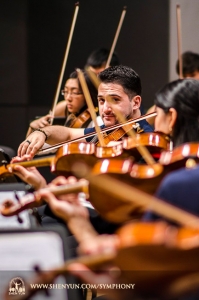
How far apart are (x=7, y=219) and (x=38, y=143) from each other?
57 centimetres

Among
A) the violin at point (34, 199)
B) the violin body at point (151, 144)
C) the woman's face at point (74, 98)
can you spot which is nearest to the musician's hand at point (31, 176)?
the violin at point (34, 199)

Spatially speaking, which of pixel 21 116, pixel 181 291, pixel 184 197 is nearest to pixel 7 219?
pixel 184 197

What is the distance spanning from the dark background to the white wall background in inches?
2.1

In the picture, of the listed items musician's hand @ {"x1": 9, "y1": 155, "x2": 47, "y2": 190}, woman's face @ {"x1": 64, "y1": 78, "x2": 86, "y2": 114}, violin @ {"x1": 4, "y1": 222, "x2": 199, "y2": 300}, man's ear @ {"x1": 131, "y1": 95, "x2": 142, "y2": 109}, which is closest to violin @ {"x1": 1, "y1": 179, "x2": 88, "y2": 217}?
musician's hand @ {"x1": 9, "y1": 155, "x2": 47, "y2": 190}

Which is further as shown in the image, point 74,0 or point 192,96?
point 74,0

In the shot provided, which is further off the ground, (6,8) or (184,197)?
(6,8)

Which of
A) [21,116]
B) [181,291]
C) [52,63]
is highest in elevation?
[52,63]

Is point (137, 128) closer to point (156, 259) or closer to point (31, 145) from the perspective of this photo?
point (31, 145)

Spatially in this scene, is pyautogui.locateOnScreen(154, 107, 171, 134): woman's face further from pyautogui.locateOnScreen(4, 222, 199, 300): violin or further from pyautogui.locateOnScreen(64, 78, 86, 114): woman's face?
pyautogui.locateOnScreen(64, 78, 86, 114): woman's face

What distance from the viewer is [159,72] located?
5641 millimetres

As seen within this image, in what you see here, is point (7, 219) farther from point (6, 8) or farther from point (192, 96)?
point (6, 8)

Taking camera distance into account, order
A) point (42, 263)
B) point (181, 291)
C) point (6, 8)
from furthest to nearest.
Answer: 1. point (6, 8)
2. point (42, 263)
3. point (181, 291)

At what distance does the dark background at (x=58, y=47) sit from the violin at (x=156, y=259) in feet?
14.4

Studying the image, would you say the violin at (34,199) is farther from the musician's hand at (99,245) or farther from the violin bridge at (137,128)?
the violin bridge at (137,128)
